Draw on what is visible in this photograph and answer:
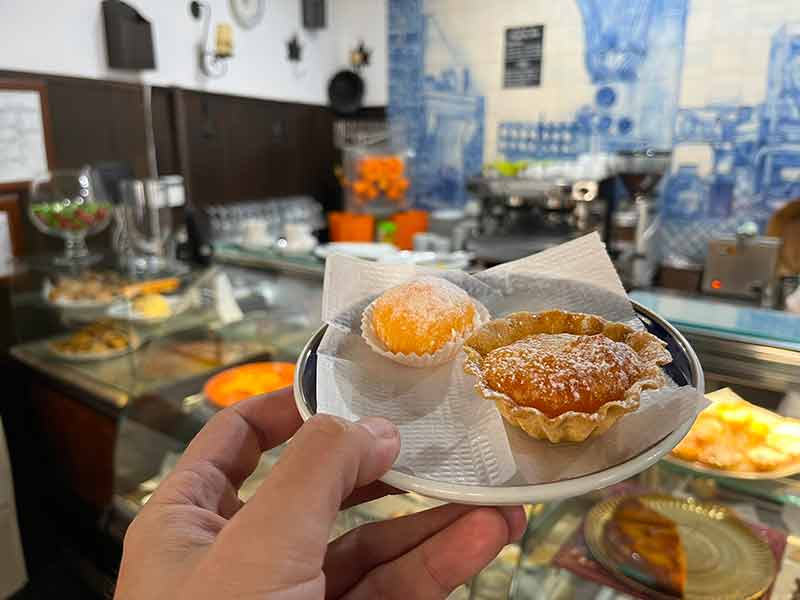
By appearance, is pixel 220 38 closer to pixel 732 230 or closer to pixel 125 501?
pixel 125 501

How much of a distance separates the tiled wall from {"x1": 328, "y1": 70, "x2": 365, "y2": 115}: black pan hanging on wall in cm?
43

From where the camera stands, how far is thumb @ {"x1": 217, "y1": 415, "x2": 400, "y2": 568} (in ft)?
1.73

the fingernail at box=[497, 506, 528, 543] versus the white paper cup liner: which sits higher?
the white paper cup liner

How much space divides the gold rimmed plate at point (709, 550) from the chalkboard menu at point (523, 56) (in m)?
4.01

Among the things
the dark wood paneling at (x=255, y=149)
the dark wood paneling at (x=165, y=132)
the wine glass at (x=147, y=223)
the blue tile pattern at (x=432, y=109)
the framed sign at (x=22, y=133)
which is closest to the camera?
the wine glass at (x=147, y=223)

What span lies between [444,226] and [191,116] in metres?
2.09

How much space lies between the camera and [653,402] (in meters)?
0.64

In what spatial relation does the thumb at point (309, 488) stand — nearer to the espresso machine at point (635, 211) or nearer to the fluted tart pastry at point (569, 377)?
the fluted tart pastry at point (569, 377)

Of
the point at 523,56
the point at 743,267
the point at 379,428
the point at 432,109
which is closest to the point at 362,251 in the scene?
the point at 379,428

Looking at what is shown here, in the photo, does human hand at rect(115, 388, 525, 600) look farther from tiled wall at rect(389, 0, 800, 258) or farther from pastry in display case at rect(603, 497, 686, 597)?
tiled wall at rect(389, 0, 800, 258)

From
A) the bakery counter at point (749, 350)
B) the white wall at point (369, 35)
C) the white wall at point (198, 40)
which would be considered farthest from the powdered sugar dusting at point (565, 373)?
the white wall at point (369, 35)

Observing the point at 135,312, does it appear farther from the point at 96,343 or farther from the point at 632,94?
the point at 632,94

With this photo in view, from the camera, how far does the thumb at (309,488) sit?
20.7 inches

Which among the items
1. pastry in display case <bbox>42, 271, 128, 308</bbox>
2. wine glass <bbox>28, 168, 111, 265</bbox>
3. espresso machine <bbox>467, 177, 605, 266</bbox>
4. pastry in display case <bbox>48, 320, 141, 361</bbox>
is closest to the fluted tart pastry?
pastry in display case <bbox>48, 320, 141, 361</bbox>
